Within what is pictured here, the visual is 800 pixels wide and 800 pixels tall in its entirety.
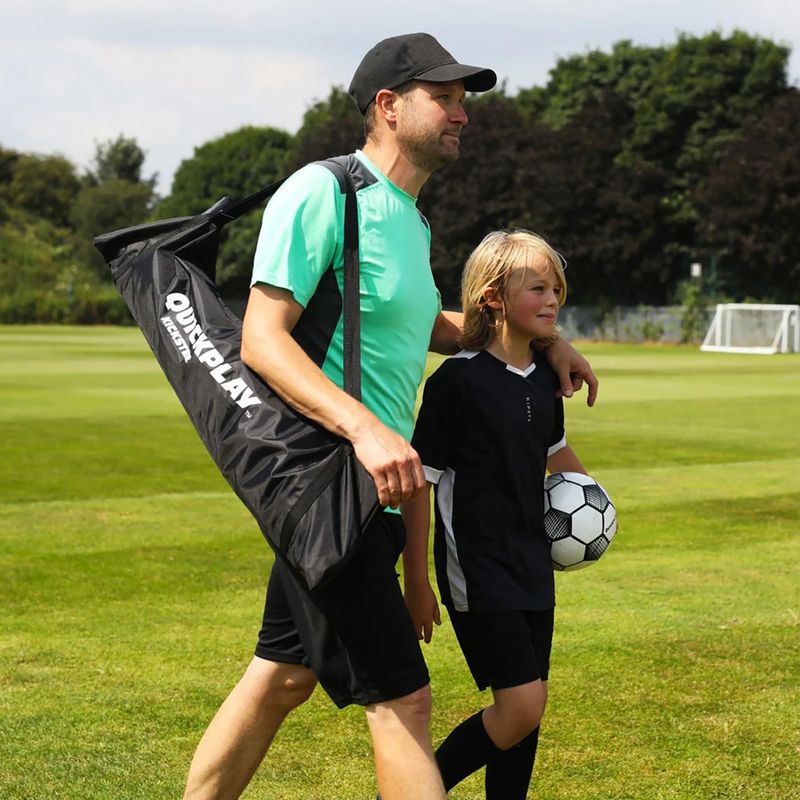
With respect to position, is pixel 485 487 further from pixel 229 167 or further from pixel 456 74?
pixel 229 167

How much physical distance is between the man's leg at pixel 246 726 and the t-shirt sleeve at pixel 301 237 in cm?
102

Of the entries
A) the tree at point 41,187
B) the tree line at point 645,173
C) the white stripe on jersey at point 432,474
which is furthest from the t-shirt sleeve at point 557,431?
the tree at point 41,187

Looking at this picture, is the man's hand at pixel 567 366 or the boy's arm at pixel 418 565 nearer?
the boy's arm at pixel 418 565

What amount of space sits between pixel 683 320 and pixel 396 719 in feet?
193

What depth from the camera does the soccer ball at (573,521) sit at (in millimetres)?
4246

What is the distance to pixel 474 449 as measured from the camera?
4.07m

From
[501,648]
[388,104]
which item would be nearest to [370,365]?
[388,104]

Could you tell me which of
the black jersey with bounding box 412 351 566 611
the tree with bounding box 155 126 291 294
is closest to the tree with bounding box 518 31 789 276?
the tree with bounding box 155 126 291 294

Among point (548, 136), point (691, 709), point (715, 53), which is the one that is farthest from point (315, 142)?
point (691, 709)

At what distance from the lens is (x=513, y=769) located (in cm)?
419

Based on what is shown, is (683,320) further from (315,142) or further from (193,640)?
(193,640)

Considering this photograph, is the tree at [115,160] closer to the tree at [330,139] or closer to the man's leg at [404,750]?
the tree at [330,139]

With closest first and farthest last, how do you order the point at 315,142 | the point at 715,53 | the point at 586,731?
the point at 586,731, the point at 715,53, the point at 315,142

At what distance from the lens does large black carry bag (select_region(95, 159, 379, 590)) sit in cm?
328
